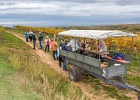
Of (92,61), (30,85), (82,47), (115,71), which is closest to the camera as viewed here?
(30,85)

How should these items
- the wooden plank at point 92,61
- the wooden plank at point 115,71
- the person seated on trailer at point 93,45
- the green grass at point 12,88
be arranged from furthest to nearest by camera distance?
1. the person seated on trailer at point 93,45
2. the wooden plank at point 92,61
3. the wooden plank at point 115,71
4. the green grass at point 12,88

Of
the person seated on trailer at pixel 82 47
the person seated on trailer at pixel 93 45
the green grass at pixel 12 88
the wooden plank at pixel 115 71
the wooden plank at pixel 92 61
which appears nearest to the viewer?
the green grass at pixel 12 88

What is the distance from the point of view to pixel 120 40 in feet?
84.8

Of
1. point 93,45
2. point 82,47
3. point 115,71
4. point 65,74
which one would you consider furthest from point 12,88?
point 82,47

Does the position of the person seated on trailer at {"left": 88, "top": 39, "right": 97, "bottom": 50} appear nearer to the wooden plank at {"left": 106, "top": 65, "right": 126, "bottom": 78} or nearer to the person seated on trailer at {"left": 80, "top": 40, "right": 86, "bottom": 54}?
the person seated on trailer at {"left": 80, "top": 40, "right": 86, "bottom": 54}

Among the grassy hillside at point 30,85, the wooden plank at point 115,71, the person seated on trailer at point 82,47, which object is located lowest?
the grassy hillside at point 30,85

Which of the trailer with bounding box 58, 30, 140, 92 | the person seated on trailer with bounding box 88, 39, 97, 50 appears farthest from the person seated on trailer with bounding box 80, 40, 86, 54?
the person seated on trailer with bounding box 88, 39, 97, 50

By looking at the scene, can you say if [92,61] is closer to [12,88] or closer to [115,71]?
[115,71]

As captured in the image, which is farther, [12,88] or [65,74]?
[65,74]

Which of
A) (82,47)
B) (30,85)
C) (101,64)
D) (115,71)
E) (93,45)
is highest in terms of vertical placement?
(93,45)

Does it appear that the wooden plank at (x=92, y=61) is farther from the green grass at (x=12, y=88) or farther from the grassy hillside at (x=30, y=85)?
the green grass at (x=12, y=88)

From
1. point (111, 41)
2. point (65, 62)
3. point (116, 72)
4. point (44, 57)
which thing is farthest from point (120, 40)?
point (116, 72)

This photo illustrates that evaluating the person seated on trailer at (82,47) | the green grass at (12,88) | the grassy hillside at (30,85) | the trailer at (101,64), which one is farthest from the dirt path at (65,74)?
the green grass at (12,88)

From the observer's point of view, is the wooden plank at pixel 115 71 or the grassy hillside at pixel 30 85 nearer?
the grassy hillside at pixel 30 85
